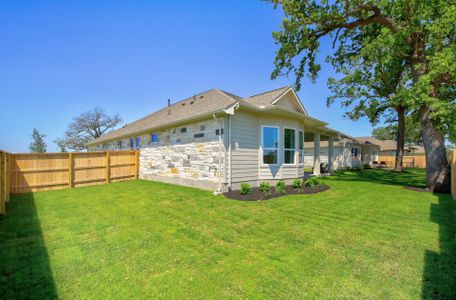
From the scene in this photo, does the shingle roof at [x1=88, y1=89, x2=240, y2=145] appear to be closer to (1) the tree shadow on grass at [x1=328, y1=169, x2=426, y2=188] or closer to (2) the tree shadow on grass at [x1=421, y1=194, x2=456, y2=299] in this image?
(2) the tree shadow on grass at [x1=421, y1=194, x2=456, y2=299]

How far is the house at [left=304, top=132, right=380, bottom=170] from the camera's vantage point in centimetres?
2109

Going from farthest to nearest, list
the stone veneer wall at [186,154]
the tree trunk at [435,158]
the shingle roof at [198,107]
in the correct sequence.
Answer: the tree trunk at [435,158]
the shingle roof at [198,107]
the stone veneer wall at [186,154]

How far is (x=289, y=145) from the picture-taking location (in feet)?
31.8

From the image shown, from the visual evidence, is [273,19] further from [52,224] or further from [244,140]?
[52,224]

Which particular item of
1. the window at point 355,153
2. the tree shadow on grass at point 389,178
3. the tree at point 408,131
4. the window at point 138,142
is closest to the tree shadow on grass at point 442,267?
the tree shadow on grass at point 389,178

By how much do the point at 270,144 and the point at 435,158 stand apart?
7.32 metres

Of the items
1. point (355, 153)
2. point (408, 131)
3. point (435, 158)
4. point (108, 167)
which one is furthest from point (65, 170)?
point (408, 131)

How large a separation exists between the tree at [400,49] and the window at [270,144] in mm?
5570

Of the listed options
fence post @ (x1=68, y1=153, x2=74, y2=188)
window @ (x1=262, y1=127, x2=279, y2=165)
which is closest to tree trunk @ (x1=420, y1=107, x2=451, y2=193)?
window @ (x1=262, y1=127, x2=279, y2=165)

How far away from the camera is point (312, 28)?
→ 11.1 m

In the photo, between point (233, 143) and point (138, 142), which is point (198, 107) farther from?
point (138, 142)

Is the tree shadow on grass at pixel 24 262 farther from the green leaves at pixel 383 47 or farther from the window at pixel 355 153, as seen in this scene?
the window at pixel 355 153

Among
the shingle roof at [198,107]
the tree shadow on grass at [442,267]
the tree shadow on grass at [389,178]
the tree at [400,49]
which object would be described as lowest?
the tree shadow on grass at [389,178]

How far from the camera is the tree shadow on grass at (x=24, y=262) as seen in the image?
237 cm
